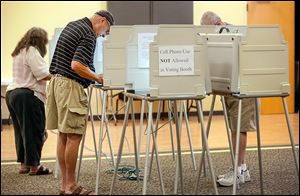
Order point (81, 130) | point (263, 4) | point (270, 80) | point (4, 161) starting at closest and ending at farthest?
point (270, 80), point (81, 130), point (4, 161), point (263, 4)

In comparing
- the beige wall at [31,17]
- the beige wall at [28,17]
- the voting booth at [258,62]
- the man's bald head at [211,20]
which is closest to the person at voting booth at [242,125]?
the voting booth at [258,62]

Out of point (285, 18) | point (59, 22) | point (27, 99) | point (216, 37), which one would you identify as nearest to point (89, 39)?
point (216, 37)

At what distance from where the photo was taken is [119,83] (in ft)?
14.1

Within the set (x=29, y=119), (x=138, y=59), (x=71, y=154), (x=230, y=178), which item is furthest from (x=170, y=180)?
(x=29, y=119)

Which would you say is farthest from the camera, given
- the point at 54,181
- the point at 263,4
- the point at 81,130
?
the point at 263,4

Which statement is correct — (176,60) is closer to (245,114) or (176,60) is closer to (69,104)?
(69,104)

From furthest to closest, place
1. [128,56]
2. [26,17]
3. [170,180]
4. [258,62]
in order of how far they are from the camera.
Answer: [26,17] → [170,180] → [128,56] → [258,62]

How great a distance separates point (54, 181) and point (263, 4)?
243 inches

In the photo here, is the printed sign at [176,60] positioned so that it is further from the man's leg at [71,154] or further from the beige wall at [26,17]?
the beige wall at [26,17]

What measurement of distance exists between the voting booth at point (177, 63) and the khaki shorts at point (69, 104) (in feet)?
2.30

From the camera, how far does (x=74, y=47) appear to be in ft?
12.6

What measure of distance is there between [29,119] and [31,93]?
0.74 ft

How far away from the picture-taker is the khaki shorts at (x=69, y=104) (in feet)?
12.7

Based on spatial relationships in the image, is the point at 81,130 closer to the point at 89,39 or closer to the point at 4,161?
the point at 89,39
